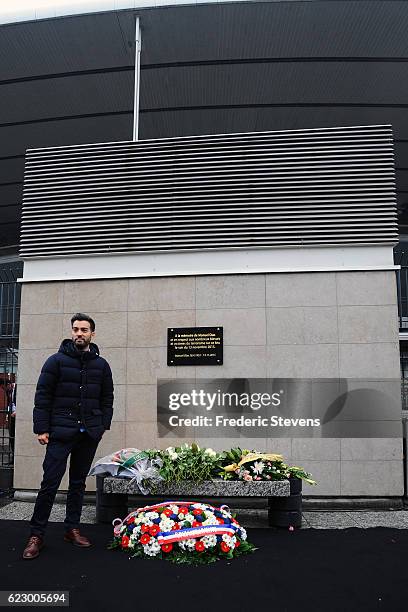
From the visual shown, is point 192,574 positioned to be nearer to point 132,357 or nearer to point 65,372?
point 65,372

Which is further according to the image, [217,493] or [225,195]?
[225,195]

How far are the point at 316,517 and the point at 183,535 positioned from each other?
2.33 metres

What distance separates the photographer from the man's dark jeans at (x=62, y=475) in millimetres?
4184

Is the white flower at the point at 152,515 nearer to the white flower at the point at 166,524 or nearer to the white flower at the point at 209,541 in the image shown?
the white flower at the point at 166,524

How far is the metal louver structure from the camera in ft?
21.8

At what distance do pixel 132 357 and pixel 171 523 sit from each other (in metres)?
2.92

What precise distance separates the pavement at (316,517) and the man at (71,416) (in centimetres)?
119

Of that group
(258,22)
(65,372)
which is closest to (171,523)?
(65,372)

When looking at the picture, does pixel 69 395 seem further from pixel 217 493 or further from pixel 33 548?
pixel 217 493

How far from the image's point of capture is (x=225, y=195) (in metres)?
6.85

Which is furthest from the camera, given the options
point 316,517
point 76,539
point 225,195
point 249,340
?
point 225,195

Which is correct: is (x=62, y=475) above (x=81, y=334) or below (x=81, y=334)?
below

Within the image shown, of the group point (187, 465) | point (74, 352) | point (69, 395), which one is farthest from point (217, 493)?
point (74, 352)

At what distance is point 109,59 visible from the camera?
11.1 m
